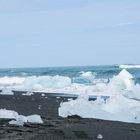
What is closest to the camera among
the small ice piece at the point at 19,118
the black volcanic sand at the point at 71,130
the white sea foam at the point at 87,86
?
the black volcanic sand at the point at 71,130

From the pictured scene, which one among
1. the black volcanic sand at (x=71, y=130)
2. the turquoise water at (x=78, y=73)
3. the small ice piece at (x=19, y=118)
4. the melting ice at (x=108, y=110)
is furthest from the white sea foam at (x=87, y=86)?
the small ice piece at (x=19, y=118)

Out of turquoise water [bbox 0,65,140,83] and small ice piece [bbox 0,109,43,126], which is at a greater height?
small ice piece [bbox 0,109,43,126]

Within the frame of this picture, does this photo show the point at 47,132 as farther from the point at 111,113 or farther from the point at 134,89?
the point at 134,89

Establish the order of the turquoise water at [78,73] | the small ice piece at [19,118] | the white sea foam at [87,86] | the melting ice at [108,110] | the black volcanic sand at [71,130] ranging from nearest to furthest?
the black volcanic sand at [71,130], the small ice piece at [19,118], the melting ice at [108,110], the white sea foam at [87,86], the turquoise water at [78,73]

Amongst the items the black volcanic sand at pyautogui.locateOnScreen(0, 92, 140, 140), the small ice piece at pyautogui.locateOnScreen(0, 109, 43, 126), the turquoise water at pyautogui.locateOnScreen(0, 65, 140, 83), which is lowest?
the turquoise water at pyautogui.locateOnScreen(0, 65, 140, 83)

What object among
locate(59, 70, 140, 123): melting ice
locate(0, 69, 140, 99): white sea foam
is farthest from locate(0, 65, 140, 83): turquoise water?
locate(59, 70, 140, 123): melting ice

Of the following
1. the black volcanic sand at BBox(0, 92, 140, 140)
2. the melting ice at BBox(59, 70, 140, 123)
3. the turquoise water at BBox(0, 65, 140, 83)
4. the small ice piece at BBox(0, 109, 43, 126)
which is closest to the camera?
the black volcanic sand at BBox(0, 92, 140, 140)

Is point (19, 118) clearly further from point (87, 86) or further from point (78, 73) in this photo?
point (78, 73)

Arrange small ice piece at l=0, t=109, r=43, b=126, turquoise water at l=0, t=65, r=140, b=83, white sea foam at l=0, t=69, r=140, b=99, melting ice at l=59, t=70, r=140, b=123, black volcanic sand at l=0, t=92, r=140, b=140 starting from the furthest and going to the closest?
turquoise water at l=0, t=65, r=140, b=83, white sea foam at l=0, t=69, r=140, b=99, melting ice at l=59, t=70, r=140, b=123, small ice piece at l=0, t=109, r=43, b=126, black volcanic sand at l=0, t=92, r=140, b=140

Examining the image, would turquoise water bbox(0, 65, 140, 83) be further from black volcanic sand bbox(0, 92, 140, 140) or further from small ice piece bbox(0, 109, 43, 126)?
small ice piece bbox(0, 109, 43, 126)

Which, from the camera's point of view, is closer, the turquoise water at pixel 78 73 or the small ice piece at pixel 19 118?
the small ice piece at pixel 19 118

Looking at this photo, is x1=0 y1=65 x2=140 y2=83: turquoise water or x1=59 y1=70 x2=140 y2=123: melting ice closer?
x1=59 y1=70 x2=140 y2=123: melting ice

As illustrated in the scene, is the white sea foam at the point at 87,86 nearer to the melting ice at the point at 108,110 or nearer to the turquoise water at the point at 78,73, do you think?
the melting ice at the point at 108,110

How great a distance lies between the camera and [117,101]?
11867 millimetres
